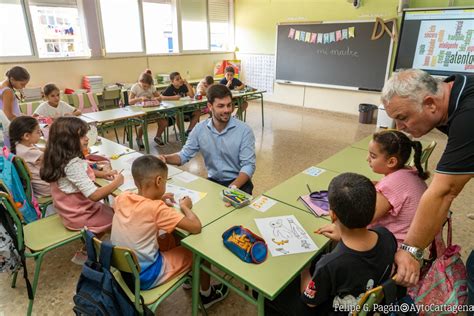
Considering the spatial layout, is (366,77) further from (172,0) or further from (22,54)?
(22,54)

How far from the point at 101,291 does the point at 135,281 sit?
0.14 metres

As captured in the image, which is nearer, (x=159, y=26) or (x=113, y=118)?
(x=113, y=118)

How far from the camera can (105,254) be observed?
1.32m

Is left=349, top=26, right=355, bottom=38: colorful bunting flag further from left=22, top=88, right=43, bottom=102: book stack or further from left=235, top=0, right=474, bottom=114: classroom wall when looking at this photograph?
left=22, top=88, right=43, bottom=102: book stack

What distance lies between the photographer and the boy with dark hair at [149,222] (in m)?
1.47

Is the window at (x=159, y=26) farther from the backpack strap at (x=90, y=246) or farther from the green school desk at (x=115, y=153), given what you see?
the backpack strap at (x=90, y=246)

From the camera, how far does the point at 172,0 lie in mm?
6930

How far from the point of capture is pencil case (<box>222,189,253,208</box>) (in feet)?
5.84

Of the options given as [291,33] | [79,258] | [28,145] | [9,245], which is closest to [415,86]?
[9,245]

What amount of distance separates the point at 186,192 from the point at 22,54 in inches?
194

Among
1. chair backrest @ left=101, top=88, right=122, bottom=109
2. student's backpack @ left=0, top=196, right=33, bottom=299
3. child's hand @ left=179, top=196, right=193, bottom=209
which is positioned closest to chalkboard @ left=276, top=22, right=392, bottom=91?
chair backrest @ left=101, top=88, right=122, bottom=109

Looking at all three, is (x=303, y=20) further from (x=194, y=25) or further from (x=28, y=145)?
(x=28, y=145)

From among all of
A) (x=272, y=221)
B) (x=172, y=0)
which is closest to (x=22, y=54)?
(x=172, y=0)

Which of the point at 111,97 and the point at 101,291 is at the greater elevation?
the point at 111,97
